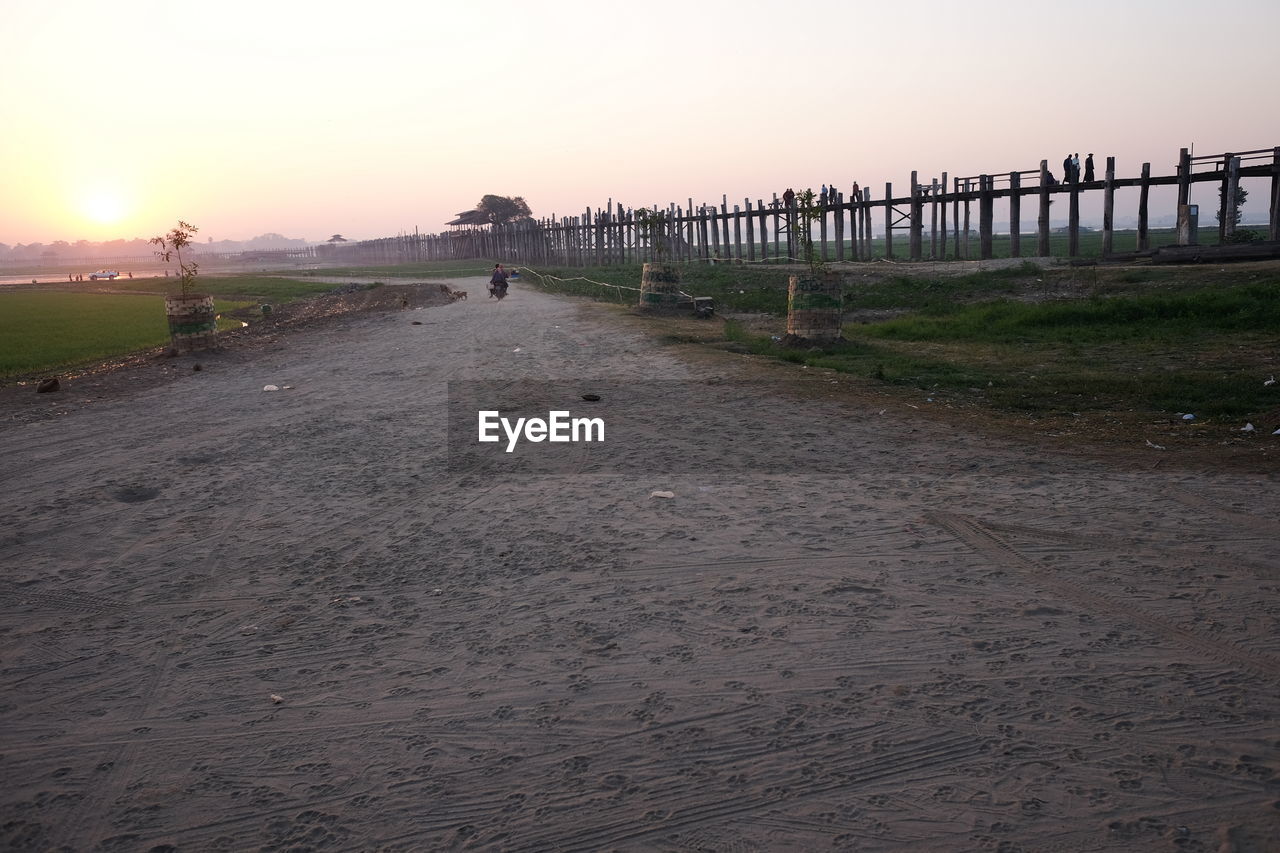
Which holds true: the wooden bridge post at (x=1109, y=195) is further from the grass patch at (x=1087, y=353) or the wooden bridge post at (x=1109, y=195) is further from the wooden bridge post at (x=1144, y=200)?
the grass patch at (x=1087, y=353)

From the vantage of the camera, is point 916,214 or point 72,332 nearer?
point 72,332

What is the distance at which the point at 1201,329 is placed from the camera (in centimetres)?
1238

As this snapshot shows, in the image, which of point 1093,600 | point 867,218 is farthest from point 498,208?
point 1093,600

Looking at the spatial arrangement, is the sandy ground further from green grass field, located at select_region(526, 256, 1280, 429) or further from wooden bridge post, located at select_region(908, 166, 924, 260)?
wooden bridge post, located at select_region(908, 166, 924, 260)

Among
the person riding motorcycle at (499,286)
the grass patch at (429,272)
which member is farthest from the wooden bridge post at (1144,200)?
the grass patch at (429,272)

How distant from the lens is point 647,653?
12.2 feet

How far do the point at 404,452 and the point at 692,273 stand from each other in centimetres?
2471

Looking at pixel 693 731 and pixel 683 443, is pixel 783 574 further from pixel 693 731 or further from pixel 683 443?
pixel 683 443

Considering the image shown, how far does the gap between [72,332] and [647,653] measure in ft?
73.8

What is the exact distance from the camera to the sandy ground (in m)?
2.72

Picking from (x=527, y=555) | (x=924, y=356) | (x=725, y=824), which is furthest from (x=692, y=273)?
(x=725, y=824)

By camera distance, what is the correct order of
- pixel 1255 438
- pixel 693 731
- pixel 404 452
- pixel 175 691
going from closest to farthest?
1. pixel 693 731
2. pixel 175 691
3. pixel 1255 438
4. pixel 404 452

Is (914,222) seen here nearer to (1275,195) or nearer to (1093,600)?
(1275,195)

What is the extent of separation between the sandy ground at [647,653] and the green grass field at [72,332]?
34.3 feet
